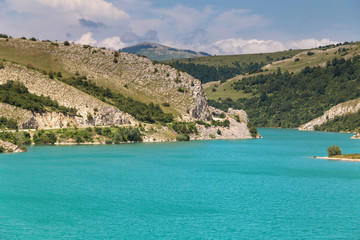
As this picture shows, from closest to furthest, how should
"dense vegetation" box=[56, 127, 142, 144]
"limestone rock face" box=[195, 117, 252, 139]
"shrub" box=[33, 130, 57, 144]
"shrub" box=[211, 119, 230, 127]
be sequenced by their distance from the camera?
"shrub" box=[33, 130, 57, 144] → "dense vegetation" box=[56, 127, 142, 144] → "limestone rock face" box=[195, 117, 252, 139] → "shrub" box=[211, 119, 230, 127]

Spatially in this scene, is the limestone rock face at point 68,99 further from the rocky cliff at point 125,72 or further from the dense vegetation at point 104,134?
the rocky cliff at point 125,72

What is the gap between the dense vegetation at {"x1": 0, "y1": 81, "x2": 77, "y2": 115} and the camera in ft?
382

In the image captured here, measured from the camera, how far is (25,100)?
119375mm

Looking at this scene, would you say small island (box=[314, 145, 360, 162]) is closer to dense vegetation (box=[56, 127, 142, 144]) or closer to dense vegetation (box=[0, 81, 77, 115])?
dense vegetation (box=[56, 127, 142, 144])

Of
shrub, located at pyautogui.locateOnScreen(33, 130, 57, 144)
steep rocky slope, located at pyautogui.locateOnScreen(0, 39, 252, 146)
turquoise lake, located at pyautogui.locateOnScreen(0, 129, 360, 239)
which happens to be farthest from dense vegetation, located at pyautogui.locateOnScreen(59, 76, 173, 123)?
turquoise lake, located at pyautogui.locateOnScreen(0, 129, 360, 239)

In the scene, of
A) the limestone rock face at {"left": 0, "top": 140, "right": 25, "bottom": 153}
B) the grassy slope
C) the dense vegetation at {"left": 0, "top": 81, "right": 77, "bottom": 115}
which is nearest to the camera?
the limestone rock face at {"left": 0, "top": 140, "right": 25, "bottom": 153}

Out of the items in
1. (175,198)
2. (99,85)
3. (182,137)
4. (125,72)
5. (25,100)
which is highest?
(125,72)

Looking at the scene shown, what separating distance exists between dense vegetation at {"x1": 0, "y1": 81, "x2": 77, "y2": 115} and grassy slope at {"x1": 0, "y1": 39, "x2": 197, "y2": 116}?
2796 cm

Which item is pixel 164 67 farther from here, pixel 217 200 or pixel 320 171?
pixel 217 200

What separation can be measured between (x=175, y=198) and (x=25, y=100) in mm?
80960

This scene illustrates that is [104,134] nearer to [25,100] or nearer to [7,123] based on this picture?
[25,100]

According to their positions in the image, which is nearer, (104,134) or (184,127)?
(104,134)

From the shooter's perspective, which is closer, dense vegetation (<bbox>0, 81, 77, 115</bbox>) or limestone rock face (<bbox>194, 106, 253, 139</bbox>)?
dense vegetation (<bbox>0, 81, 77, 115</bbox>)

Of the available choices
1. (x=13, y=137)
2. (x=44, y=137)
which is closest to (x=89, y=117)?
(x=44, y=137)
